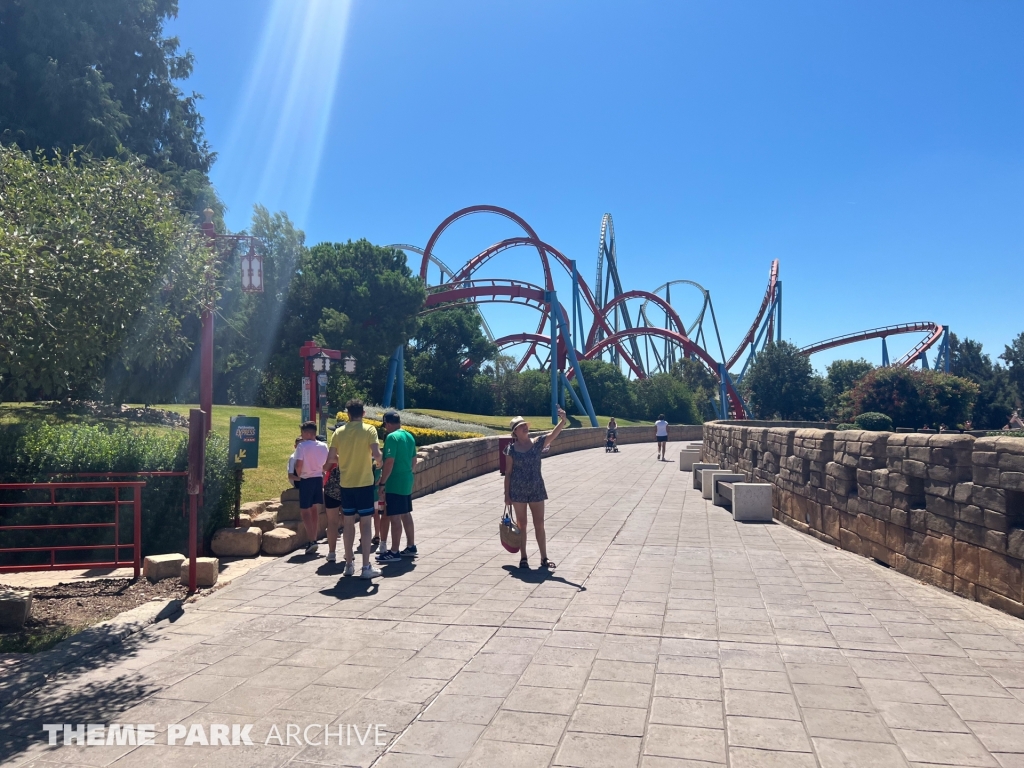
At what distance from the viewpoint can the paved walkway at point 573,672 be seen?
3.33 m

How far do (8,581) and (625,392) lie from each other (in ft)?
158

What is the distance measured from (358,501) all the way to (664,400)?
4953cm

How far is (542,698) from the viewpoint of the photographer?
3.90 meters

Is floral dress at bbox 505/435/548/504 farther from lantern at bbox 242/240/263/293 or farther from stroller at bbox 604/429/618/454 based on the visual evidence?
stroller at bbox 604/429/618/454

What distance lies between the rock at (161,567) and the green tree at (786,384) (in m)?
54.6

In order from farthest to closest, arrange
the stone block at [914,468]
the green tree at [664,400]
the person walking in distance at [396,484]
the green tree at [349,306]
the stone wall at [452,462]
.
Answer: the green tree at [664,400] → the green tree at [349,306] → the stone wall at [452,462] → the person walking in distance at [396,484] → the stone block at [914,468]

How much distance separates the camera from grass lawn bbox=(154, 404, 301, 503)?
1111 cm

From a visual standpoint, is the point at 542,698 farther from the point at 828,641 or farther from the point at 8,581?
the point at 8,581

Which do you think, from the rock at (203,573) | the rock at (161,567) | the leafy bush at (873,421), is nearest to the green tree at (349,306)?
the leafy bush at (873,421)

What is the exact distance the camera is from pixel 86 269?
5578 mm

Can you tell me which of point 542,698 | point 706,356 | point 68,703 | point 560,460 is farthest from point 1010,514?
point 706,356

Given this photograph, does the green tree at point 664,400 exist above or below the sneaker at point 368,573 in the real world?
above

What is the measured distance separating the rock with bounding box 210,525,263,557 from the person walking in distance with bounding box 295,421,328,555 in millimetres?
590

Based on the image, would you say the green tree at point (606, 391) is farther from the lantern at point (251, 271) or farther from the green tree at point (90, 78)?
the lantern at point (251, 271)
